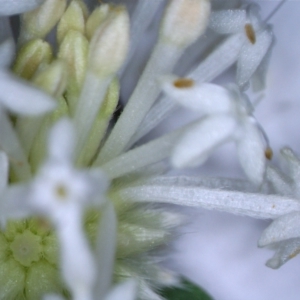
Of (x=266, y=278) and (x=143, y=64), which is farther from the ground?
(x=143, y=64)

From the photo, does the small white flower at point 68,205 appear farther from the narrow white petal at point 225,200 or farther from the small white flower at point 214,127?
the narrow white petal at point 225,200

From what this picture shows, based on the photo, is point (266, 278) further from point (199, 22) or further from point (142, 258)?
point (199, 22)

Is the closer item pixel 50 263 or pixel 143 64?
pixel 50 263

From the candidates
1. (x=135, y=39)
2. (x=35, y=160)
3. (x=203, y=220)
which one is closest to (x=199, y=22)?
(x=135, y=39)

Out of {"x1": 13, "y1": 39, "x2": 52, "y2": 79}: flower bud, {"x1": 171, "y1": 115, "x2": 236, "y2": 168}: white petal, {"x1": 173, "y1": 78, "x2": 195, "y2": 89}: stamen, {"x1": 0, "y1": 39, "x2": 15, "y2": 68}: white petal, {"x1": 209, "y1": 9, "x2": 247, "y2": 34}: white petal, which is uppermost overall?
{"x1": 173, "y1": 78, "x2": 195, "y2": 89}: stamen

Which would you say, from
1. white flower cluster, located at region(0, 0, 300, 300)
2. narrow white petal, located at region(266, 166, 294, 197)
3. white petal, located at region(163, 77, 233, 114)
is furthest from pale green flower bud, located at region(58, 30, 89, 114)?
narrow white petal, located at region(266, 166, 294, 197)

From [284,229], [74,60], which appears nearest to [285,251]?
[284,229]

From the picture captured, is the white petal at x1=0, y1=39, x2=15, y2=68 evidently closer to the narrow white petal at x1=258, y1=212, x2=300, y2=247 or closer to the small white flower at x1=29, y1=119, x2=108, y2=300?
the small white flower at x1=29, y1=119, x2=108, y2=300
